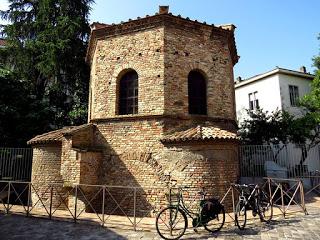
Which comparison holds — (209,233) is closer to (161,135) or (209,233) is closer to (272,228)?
(272,228)

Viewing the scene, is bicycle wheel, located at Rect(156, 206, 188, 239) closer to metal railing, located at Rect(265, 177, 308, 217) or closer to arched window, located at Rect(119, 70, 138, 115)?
metal railing, located at Rect(265, 177, 308, 217)

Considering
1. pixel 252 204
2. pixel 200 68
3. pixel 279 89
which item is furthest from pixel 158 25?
pixel 279 89

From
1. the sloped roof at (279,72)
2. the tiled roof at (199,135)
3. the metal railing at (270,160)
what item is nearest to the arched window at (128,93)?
the tiled roof at (199,135)

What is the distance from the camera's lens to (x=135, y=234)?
692 centimetres

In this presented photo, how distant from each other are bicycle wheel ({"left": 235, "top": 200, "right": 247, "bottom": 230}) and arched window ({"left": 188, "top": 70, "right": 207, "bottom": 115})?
15.2 feet

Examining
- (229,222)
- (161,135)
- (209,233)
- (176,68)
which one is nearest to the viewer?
(209,233)

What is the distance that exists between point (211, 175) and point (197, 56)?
16.3ft

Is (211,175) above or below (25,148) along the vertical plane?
below

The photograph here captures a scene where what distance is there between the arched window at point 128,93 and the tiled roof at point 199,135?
2.19m

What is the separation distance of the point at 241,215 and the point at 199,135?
9.18 ft

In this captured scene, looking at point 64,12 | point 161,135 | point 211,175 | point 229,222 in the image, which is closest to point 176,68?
point 161,135

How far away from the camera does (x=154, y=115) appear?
10367 mm

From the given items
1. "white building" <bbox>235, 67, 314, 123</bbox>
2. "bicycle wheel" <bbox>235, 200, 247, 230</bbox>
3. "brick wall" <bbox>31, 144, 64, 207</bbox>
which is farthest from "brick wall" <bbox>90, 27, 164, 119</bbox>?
"white building" <bbox>235, 67, 314, 123</bbox>

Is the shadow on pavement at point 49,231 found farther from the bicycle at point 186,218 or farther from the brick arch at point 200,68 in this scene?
the brick arch at point 200,68
